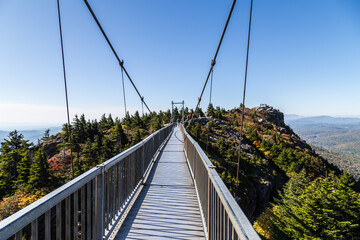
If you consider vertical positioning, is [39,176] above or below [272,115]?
below

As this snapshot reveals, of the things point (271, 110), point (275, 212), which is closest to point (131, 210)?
point (275, 212)

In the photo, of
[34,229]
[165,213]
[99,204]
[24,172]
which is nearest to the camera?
[34,229]

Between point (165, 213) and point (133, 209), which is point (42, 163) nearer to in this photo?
point (133, 209)

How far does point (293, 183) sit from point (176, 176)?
38.6 m

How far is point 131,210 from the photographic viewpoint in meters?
3.56

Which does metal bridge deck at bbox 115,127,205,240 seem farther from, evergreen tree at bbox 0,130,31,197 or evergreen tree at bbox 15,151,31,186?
evergreen tree at bbox 0,130,31,197

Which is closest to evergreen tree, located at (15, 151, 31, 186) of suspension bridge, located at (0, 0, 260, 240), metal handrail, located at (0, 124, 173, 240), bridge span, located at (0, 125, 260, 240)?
suspension bridge, located at (0, 0, 260, 240)

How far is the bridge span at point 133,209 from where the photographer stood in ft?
4.28

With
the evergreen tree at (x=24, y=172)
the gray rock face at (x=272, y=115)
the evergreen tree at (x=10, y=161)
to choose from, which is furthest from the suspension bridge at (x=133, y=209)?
the gray rock face at (x=272, y=115)

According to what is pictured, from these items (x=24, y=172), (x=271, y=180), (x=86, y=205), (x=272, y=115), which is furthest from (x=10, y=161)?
(x=272, y=115)

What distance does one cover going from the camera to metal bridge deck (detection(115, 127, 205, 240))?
9.34ft

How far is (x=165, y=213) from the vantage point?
11.3 feet

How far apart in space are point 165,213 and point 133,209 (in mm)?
678

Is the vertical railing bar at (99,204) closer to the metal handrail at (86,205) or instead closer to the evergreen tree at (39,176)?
the metal handrail at (86,205)
